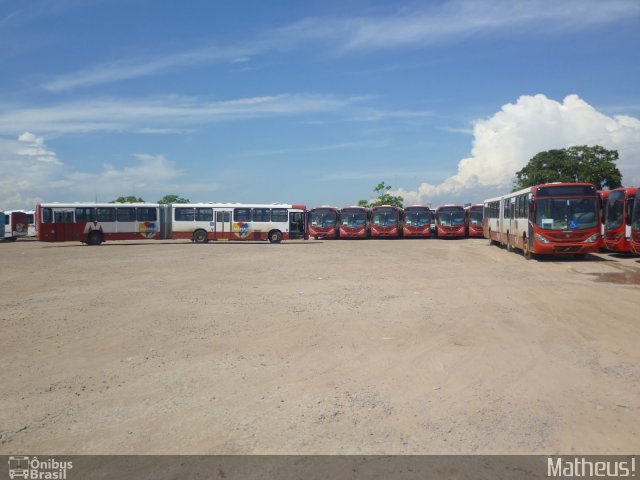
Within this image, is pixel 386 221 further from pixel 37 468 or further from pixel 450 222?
pixel 37 468

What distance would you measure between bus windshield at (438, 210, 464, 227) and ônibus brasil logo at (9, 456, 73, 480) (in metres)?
43.1

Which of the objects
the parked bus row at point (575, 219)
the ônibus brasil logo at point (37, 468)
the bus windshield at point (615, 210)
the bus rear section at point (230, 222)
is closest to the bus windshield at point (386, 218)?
the bus rear section at point (230, 222)

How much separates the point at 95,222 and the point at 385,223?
22309 millimetres

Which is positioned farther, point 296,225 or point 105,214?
point 296,225

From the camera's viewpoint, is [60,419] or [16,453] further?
[60,419]

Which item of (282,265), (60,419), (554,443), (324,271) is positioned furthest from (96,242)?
(554,443)

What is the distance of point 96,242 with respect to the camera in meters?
37.7

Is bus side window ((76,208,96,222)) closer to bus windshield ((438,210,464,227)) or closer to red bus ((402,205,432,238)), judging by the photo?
red bus ((402,205,432,238))

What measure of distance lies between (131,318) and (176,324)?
107cm

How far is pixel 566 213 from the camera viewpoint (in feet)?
69.6

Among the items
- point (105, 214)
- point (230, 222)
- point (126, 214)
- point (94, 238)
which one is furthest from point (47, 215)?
point (230, 222)

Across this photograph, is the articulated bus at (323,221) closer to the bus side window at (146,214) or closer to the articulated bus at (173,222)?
the articulated bus at (173,222)

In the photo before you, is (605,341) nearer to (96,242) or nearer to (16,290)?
(16,290)

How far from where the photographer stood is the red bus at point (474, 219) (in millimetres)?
46400
